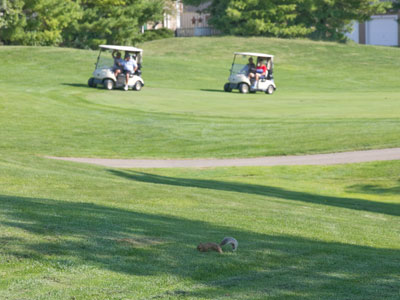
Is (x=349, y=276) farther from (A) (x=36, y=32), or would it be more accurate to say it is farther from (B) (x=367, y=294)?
(A) (x=36, y=32)

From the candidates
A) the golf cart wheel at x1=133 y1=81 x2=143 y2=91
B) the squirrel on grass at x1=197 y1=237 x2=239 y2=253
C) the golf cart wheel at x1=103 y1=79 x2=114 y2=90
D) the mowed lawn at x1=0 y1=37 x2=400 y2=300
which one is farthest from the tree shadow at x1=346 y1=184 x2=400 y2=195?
the golf cart wheel at x1=103 y1=79 x2=114 y2=90

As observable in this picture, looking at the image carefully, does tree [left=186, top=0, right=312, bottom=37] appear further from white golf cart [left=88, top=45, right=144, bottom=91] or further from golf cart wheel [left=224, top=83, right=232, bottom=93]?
white golf cart [left=88, top=45, right=144, bottom=91]

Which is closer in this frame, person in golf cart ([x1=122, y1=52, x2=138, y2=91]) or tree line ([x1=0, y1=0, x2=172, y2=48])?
person in golf cart ([x1=122, y1=52, x2=138, y2=91])

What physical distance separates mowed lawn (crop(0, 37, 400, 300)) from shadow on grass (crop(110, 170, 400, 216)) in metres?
0.06

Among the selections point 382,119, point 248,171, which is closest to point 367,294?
point 248,171

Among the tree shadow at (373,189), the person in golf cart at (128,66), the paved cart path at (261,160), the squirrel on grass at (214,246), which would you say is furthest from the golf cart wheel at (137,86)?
the squirrel on grass at (214,246)

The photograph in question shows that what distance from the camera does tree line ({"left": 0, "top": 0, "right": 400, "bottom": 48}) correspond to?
5566 cm

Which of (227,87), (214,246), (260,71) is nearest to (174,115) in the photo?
(260,71)

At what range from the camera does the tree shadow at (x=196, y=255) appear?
6.42 meters

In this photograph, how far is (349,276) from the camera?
274 inches

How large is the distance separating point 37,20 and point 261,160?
38.8m

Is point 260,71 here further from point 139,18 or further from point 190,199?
point 139,18

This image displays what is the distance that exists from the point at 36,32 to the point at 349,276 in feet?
173

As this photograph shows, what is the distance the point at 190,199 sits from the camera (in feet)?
40.5
